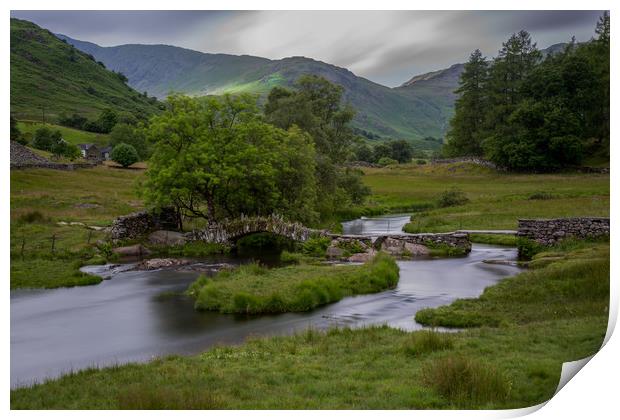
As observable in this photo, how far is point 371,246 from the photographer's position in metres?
31.1

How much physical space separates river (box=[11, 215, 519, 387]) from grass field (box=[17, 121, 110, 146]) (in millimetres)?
41129

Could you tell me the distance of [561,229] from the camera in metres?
29.5

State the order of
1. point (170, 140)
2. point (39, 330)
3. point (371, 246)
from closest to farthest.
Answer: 1. point (39, 330)
2. point (371, 246)
3. point (170, 140)

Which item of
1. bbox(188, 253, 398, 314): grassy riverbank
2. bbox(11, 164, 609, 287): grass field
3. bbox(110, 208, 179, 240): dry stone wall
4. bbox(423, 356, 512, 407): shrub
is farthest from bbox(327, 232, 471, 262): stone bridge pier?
bbox(423, 356, 512, 407): shrub

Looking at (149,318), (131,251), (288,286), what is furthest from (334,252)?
(149,318)

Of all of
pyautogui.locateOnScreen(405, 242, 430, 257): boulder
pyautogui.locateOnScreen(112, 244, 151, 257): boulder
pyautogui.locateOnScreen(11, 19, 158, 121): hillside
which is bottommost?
pyautogui.locateOnScreen(112, 244, 151, 257): boulder

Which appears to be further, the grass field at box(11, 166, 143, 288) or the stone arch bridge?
the stone arch bridge

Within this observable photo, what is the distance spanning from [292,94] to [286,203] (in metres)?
23.8

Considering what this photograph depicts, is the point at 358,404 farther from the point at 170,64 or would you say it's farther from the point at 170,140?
the point at 170,64

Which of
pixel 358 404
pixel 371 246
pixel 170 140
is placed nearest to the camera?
pixel 358 404

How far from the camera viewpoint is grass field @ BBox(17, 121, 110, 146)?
64613 mm

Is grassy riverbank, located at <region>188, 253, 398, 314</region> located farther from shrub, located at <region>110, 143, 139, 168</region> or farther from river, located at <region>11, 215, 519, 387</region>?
shrub, located at <region>110, 143, 139, 168</region>

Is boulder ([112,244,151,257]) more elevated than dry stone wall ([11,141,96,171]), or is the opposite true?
dry stone wall ([11,141,96,171])
